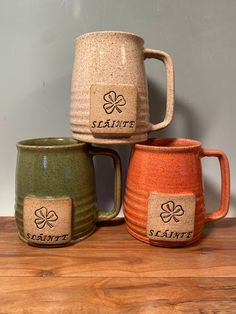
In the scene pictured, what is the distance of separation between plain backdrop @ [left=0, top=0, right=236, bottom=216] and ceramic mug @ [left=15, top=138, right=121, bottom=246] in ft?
0.45

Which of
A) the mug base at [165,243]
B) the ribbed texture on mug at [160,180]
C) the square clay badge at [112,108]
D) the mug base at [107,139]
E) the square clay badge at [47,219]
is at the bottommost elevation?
the mug base at [165,243]

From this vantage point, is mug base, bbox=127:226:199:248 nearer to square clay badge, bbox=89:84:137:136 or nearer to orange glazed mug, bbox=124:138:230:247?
orange glazed mug, bbox=124:138:230:247

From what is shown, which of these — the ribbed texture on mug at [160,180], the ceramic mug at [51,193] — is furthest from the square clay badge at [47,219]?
the ribbed texture on mug at [160,180]

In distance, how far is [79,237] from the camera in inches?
19.7

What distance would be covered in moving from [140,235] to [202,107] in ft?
0.97

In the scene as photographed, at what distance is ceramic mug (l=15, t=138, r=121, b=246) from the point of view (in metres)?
0.46

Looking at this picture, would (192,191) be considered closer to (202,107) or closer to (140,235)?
(140,235)

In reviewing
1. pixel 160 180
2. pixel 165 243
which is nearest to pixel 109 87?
pixel 160 180

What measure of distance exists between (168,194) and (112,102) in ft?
0.55

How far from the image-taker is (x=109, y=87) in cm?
44

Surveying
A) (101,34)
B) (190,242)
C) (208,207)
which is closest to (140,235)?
(190,242)

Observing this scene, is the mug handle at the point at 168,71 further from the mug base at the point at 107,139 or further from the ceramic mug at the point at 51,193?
the ceramic mug at the point at 51,193

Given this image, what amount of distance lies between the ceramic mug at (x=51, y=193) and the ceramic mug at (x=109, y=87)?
5 cm

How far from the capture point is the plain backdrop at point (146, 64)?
569mm
